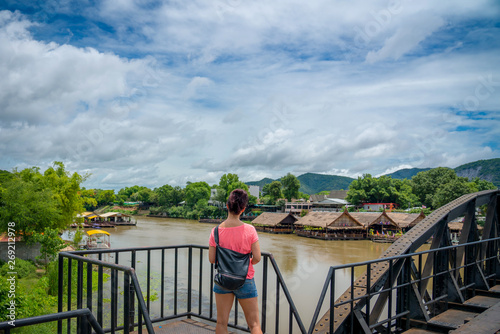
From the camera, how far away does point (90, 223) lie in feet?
178

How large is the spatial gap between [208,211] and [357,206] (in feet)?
84.6

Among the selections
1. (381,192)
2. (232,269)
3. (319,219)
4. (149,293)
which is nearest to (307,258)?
(319,219)

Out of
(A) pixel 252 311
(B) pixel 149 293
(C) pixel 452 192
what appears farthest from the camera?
(C) pixel 452 192

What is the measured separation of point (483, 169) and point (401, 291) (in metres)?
148

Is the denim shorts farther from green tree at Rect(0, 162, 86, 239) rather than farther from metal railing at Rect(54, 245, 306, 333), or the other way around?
green tree at Rect(0, 162, 86, 239)

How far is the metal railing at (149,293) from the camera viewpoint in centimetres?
258

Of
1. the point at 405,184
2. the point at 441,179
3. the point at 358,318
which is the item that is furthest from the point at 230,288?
the point at 405,184

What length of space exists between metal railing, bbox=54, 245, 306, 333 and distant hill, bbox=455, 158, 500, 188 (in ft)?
372

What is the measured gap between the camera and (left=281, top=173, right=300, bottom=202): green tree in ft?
241

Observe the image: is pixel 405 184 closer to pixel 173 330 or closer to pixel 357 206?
pixel 357 206

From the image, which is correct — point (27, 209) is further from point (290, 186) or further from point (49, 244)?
point (290, 186)

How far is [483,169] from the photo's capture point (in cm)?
13012

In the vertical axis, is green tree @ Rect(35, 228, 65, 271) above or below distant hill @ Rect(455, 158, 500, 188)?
below

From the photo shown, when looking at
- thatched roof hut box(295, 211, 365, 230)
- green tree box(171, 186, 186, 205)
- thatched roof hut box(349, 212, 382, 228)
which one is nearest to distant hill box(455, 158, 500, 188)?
thatched roof hut box(349, 212, 382, 228)
